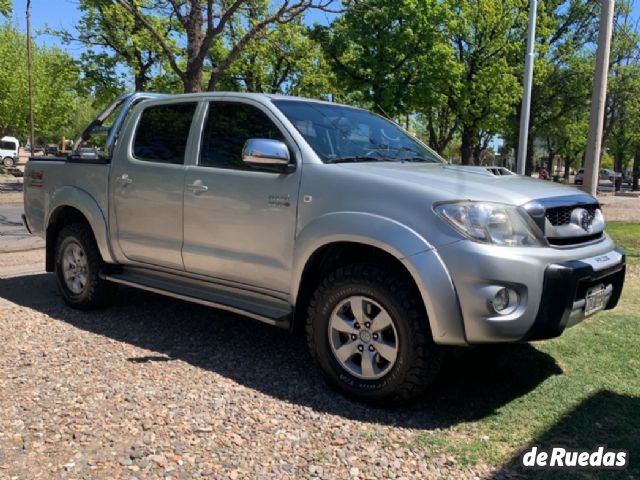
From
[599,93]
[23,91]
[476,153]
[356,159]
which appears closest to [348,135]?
[356,159]

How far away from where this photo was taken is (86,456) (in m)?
3.09

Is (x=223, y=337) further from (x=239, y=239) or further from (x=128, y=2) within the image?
(x=128, y=2)

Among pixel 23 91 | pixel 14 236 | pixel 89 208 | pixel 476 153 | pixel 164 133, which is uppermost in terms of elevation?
pixel 23 91

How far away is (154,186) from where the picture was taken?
16.3ft

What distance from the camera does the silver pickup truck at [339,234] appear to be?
3.36 meters

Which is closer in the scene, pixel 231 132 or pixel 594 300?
pixel 594 300

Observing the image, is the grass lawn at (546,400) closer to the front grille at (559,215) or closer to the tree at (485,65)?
the front grille at (559,215)

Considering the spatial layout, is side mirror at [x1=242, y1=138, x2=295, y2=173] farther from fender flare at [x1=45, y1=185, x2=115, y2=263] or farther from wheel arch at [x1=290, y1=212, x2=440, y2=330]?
fender flare at [x1=45, y1=185, x2=115, y2=263]

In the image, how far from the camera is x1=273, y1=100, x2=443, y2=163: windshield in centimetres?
428

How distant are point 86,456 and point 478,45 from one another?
1098 inches

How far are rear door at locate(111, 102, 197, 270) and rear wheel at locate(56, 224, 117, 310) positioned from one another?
0.47 m

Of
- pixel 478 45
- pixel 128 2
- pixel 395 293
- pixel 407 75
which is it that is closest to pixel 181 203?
pixel 395 293

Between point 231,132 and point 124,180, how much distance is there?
3.85ft

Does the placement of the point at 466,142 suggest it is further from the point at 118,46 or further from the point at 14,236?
the point at 14,236
